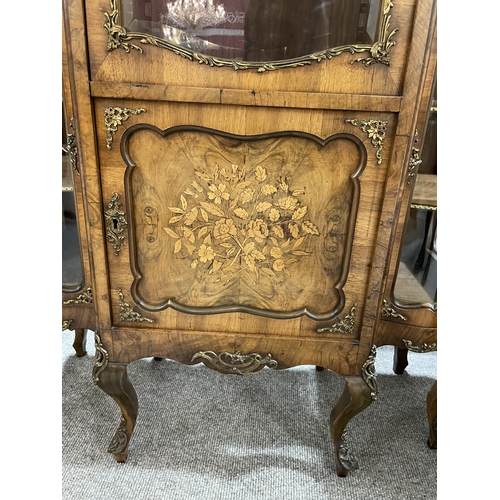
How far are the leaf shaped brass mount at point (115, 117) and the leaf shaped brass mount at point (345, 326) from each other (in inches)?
19.5

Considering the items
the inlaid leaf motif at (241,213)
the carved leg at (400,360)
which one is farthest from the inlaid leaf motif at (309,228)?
the carved leg at (400,360)

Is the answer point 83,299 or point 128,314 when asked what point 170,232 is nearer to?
point 128,314

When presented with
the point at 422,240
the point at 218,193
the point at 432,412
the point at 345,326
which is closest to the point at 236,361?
the point at 345,326

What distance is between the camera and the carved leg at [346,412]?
34.9 inches

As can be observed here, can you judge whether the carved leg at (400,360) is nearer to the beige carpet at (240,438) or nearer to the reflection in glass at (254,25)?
the beige carpet at (240,438)

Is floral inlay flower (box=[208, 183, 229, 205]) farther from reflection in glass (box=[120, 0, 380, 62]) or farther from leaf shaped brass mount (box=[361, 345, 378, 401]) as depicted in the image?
leaf shaped brass mount (box=[361, 345, 378, 401])

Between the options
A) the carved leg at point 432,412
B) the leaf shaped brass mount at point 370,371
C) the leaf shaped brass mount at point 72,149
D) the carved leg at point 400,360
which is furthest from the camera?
the carved leg at point 400,360

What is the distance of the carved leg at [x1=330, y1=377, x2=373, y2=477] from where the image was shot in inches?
34.9

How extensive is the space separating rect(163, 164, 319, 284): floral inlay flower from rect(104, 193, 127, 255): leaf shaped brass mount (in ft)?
0.26

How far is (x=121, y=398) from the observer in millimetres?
949

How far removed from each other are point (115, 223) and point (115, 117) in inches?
7.0
